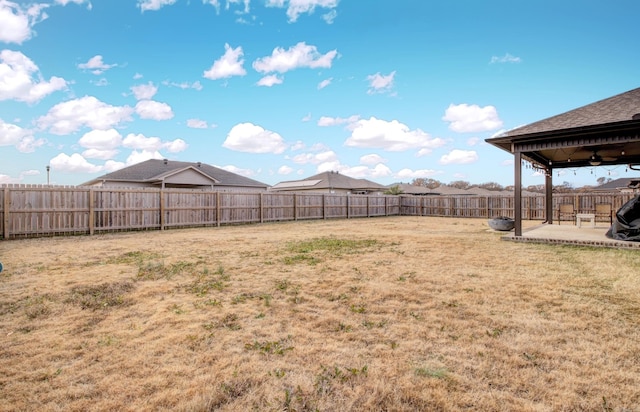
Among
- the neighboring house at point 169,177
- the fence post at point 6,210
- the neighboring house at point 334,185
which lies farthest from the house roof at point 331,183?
the fence post at point 6,210

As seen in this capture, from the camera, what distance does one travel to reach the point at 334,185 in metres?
33.8

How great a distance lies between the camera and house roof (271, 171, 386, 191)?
34219 mm

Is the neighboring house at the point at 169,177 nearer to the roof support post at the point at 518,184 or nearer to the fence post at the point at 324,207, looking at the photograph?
the fence post at the point at 324,207

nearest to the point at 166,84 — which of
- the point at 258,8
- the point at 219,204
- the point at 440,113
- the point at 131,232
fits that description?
the point at 258,8

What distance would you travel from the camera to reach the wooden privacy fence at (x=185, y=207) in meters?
10.1

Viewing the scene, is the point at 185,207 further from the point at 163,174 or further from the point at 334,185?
the point at 334,185

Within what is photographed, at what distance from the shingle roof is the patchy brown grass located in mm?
3927

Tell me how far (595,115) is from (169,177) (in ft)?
76.5

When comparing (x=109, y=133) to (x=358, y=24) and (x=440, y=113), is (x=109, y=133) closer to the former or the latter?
(x=358, y=24)

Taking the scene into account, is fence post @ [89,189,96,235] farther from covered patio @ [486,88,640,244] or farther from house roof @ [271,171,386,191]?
house roof @ [271,171,386,191]

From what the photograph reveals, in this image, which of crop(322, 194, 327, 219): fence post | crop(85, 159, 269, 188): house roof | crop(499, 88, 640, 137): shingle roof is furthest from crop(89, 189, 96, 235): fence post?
crop(499, 88, 640, 137): shingle roof

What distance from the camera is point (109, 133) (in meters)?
28.7

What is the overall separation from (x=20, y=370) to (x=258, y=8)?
16.2 m

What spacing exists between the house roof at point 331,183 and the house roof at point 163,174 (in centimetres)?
723
